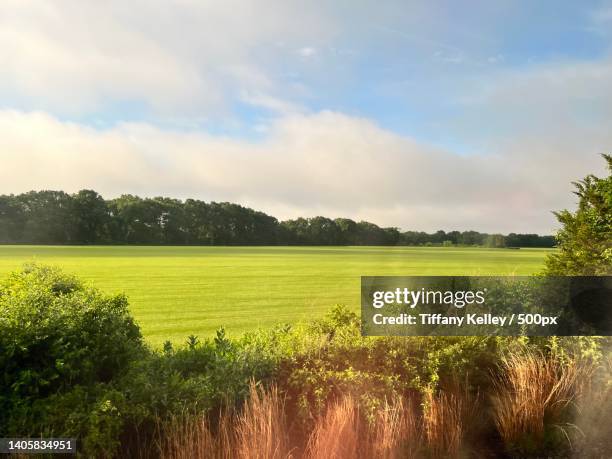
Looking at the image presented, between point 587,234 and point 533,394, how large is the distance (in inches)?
197

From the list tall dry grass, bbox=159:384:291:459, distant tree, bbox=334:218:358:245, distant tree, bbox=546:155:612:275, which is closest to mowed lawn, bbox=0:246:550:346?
Result: distant tree, bbox=546:155:612:275

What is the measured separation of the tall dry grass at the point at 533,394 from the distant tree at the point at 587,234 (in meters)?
2.88

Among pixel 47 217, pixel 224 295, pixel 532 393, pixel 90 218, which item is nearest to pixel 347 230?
pixel 224 295

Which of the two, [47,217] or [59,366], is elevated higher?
[47,217]

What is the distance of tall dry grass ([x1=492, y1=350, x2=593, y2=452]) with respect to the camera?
494 cm

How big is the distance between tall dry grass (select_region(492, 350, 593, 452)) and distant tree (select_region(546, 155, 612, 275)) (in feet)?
9.43

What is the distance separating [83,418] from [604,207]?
9074 mm

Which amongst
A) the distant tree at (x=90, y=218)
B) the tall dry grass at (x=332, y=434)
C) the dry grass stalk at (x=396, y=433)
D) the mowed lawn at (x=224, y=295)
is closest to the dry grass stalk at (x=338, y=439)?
the tall dry grass at (x=332, y=434)

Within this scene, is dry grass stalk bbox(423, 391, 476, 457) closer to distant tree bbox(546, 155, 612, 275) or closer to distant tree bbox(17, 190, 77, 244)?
distant tree bbox(546, 155, 612, 275)

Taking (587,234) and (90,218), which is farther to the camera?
(90,218)

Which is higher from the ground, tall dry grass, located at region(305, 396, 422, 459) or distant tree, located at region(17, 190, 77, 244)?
distant tree, located at region(17, 190, 77, 244)

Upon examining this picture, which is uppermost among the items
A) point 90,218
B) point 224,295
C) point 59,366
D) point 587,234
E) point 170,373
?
point 90,218

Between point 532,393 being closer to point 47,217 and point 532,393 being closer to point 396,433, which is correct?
point 396,433

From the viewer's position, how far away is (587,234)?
8797 millimetres
